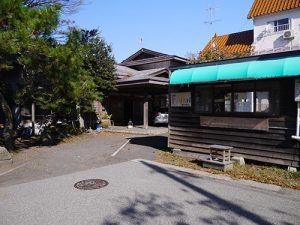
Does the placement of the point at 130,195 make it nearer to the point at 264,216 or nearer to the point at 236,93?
the point at 264,216

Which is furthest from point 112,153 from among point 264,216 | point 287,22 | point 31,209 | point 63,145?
point 287,22

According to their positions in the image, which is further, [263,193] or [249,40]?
[249,40]

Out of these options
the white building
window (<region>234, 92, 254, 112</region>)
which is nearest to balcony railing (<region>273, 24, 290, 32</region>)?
the white building

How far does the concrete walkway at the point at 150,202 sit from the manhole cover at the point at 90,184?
0.17 meters

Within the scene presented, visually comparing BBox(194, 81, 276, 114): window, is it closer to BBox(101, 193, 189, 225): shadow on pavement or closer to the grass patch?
the grass patch

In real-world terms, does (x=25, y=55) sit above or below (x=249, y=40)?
below

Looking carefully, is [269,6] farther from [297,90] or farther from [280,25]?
[297,90]

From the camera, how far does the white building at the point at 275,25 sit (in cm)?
2319

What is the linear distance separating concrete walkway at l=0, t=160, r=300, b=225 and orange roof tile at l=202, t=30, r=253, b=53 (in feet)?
72.0

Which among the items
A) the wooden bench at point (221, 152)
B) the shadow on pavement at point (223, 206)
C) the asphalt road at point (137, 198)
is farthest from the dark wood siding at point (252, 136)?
the shadow on pavement at point (223, 206)

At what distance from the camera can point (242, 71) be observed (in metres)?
7.61

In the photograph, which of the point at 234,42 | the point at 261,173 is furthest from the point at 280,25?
the point at 261,173

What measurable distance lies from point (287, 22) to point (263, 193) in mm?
22563

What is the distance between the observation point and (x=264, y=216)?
4590 millimetres
